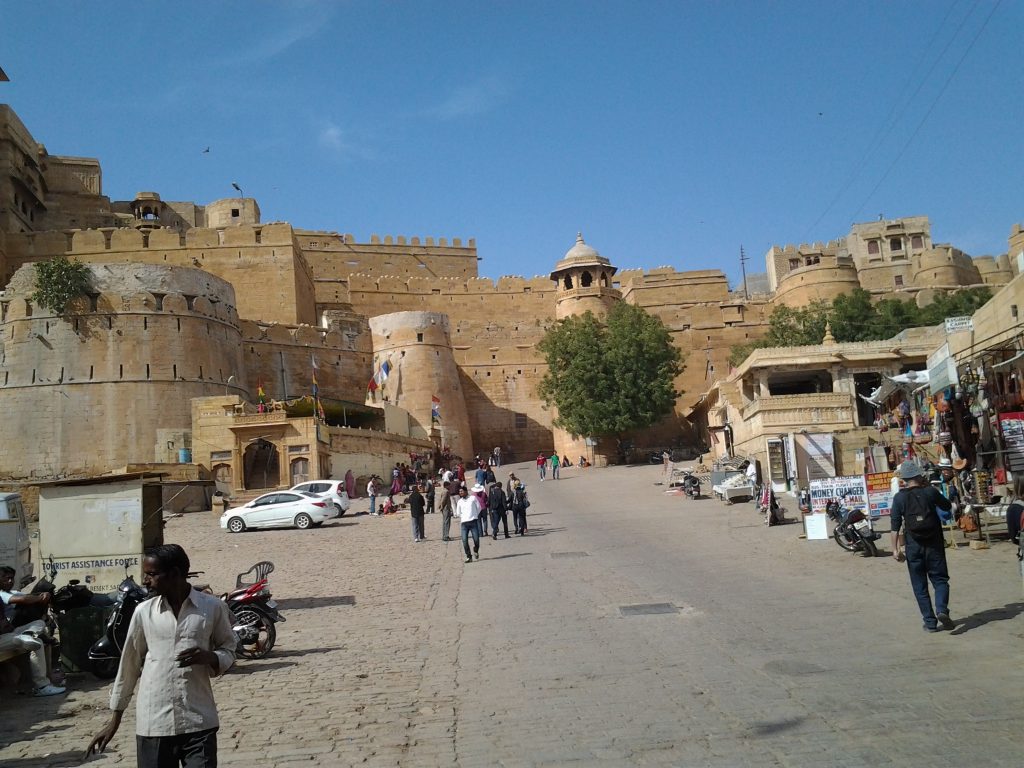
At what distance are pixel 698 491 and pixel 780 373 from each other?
7881 millimetres

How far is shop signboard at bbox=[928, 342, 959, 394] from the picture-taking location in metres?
11.0

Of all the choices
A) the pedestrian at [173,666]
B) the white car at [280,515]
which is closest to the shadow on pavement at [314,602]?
the pedestrian at [173,666]

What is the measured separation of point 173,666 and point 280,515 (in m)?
15.3

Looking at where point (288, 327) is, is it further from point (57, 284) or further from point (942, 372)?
point (942, 372)

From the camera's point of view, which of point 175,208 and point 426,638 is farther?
point 175,208

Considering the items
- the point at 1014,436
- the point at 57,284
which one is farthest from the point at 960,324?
the point at 57,284

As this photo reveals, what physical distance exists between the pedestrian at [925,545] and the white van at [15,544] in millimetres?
8487

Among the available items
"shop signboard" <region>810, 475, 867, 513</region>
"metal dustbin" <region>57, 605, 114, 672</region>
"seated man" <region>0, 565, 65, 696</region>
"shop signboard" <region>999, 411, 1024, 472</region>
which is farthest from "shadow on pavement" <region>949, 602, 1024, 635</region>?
"seated man" <region>0, 565, 65, 696</region>

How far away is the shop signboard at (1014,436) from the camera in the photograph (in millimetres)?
10430

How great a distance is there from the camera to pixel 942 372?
11.3 m

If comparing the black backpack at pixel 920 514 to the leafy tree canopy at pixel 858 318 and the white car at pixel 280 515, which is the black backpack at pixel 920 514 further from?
the leafy tree canopy at pixel 858 318

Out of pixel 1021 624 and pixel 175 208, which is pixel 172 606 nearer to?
pixel 1021 624

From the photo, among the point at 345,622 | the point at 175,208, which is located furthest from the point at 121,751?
the point at 175,208

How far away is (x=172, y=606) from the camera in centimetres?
337
